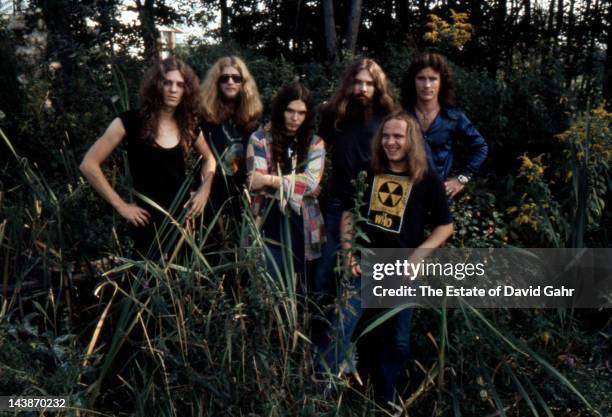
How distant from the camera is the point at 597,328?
3684mm

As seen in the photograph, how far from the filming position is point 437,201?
328 centimetres

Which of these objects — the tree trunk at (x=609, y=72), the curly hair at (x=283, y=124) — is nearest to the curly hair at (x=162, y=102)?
the curly hair at (x=283, y=124)

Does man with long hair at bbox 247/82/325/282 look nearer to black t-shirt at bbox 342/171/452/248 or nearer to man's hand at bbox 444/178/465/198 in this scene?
black t-shirt at bbox 342/171/452/248

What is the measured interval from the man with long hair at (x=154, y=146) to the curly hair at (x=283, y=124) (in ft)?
1.31

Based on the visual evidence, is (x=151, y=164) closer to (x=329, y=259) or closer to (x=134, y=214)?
(x=134, y=214)

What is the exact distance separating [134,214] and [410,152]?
1321 mm

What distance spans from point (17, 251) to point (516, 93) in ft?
14.8

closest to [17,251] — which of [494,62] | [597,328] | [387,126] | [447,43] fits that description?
[387,126]

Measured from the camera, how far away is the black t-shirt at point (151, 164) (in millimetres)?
3311

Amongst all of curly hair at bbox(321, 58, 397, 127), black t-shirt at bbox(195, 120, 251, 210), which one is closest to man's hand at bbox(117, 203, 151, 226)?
black t-shirt at bbox(195, 120, 251, 210)

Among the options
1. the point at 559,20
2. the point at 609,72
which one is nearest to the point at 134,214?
the point at 609,72

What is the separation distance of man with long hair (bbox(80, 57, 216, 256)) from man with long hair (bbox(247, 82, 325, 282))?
0.30 metres

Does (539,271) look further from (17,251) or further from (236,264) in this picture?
(17,251)

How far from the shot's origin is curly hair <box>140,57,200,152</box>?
3.33m
